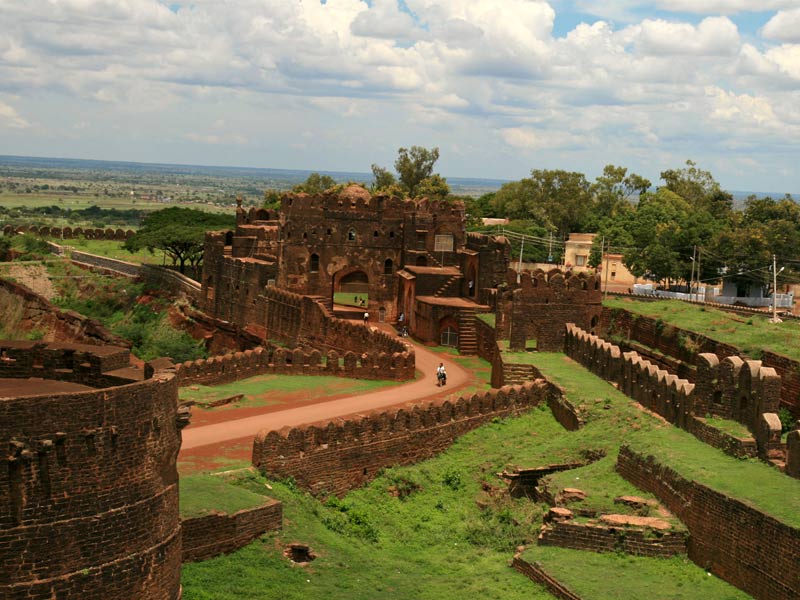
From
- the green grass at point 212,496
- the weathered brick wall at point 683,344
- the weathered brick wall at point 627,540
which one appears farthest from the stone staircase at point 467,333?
the weathered brick wall at point 627,540

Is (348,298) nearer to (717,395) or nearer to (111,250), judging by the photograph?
(717,395)

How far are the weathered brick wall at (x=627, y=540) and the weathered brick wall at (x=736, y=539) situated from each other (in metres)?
0.32

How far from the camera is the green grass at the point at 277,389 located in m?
33.0

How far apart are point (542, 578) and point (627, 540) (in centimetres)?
194

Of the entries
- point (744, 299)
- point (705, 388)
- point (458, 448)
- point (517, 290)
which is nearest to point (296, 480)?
point (458, 448)

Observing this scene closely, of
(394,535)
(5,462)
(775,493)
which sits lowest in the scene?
(394,535)

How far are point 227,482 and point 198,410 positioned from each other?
25.8ft

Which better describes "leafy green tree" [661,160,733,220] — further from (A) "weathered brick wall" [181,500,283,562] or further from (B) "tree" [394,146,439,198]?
(A) "weathered brick wall" [181,500,283,562]

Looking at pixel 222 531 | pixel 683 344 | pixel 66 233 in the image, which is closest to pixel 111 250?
pixel 66 233

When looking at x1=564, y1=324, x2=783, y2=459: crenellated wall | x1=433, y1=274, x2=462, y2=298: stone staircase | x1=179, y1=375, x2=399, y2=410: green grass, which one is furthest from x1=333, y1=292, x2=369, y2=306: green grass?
x1=564, y1=324, x2=783, y2=459: crenellated wall

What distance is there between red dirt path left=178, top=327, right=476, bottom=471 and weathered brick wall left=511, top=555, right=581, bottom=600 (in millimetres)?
7466

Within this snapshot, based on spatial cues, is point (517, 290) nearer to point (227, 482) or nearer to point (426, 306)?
point (426, 306)

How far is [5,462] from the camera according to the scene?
1391 cm

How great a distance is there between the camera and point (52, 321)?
205 ft
